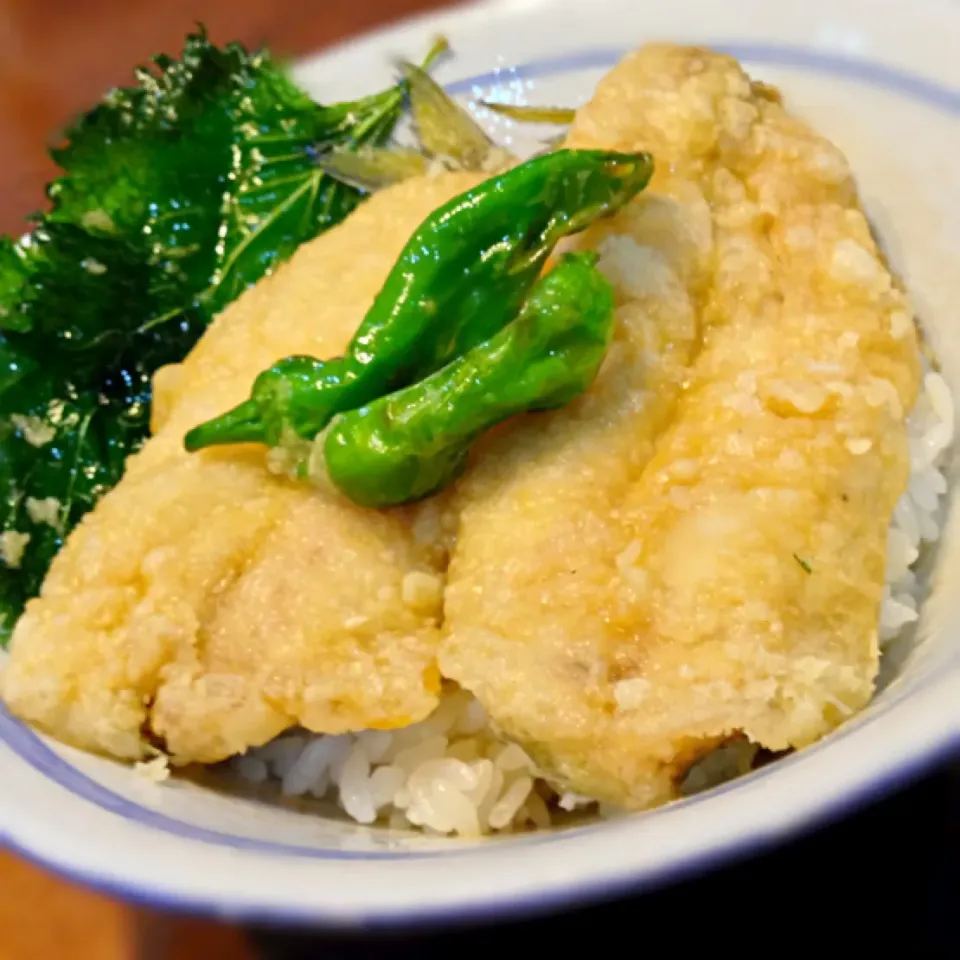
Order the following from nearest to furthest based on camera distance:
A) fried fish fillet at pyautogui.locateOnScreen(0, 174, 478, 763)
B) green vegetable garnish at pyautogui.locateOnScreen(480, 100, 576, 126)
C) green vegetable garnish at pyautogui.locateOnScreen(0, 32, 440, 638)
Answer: fried fish fillet at pyautogui.locateOnScreen(0, 174, 478, 763) < green vegetable garnish at pyautogui.locateOnScreen(0, 32, 440, 638) < green vegetable garnish at pyautogui.locateOnScreen(480, 100, 576, 126)

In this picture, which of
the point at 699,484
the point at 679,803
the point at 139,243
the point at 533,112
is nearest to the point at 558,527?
the point at 699,484

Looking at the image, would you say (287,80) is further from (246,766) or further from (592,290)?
(246,766)

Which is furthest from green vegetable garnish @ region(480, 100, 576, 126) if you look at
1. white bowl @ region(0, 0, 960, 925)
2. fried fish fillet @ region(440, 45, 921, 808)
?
fried fish fillet @ region(440, 45, 921, 808)

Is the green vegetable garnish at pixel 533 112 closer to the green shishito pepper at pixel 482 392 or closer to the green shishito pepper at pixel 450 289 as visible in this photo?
the green shishito pepper at pixel 450 289

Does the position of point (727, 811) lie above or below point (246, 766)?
above

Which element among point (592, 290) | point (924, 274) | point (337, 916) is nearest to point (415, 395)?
point (592, 290)

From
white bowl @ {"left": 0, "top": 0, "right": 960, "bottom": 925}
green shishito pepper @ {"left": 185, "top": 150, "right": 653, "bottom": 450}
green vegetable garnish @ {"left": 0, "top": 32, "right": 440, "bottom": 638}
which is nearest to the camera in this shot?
white bowl @ {"left": 0, "top": 0, "right": 960, "bottom": 925}

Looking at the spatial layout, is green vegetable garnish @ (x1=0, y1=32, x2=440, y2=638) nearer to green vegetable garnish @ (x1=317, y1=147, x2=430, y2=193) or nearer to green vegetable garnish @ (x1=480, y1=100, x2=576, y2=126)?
green vegetable garnish @ (x1=317, y1=147, x2=430, y2=193)
